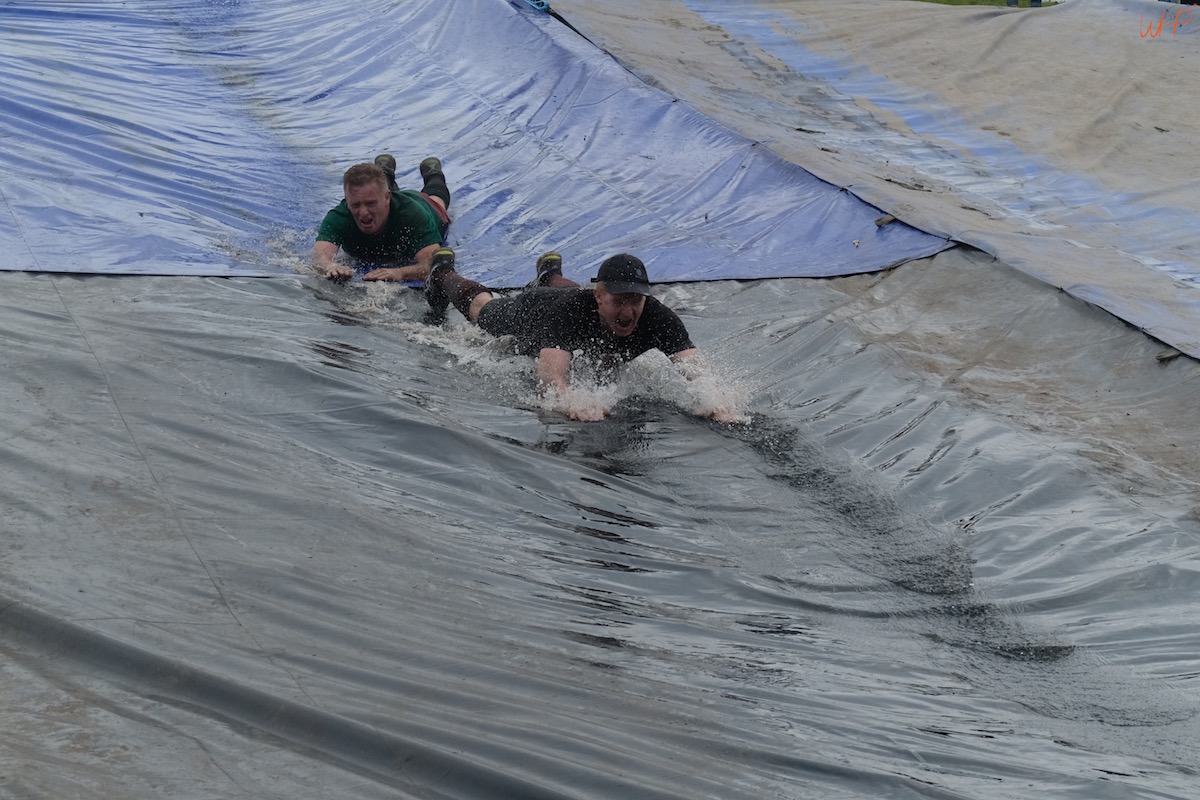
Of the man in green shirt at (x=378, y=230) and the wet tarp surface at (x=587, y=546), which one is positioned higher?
the man in green shirt at (x=378, y=230)

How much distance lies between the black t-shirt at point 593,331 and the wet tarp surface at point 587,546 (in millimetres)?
158

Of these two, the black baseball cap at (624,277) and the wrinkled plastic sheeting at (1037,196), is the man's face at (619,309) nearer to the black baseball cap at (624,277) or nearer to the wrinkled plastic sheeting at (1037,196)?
the black baseball cap at (624,277)

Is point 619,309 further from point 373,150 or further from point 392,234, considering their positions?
point 373,150

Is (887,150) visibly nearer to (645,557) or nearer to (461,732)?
(645,557)

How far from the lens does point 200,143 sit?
9.56m

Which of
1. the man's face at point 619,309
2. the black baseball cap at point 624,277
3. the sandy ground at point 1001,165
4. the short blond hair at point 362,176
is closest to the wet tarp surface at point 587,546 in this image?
the sandy ground at point 1001,165

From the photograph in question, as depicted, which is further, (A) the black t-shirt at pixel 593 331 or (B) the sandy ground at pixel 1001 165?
(A) the black t-shirt at pixel 593 331

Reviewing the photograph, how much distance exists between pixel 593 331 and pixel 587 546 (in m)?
1.82

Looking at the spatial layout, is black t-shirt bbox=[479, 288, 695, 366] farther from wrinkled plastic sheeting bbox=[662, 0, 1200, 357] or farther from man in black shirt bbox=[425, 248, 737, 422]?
wrinkled plastic sheeting bbox=[662, 0, 1200, 357]

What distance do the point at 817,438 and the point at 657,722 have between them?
2747 millimetres

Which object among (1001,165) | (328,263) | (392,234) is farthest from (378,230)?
(1001,165)

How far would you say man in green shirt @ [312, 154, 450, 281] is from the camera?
752 centimetres

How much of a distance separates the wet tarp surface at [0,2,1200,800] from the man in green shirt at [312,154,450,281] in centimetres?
30

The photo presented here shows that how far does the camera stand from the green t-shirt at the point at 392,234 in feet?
25.4
